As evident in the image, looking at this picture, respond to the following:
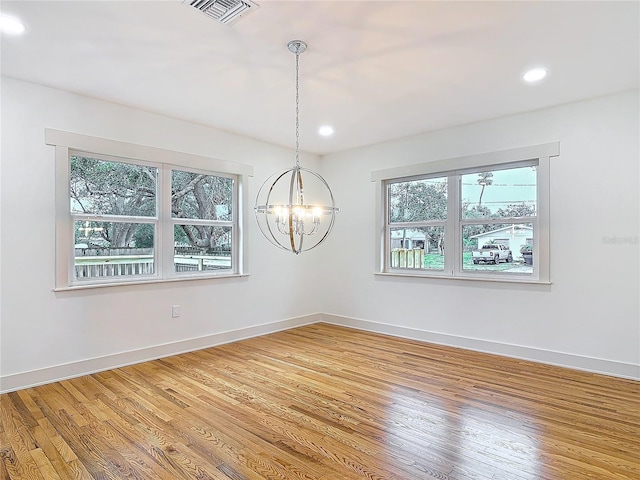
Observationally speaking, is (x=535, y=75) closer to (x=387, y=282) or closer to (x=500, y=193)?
(x=500, y=193)

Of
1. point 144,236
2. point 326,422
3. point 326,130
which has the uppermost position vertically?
point 326,130

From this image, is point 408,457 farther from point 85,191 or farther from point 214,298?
point 85,191

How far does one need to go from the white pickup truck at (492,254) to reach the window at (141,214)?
292 centimetres

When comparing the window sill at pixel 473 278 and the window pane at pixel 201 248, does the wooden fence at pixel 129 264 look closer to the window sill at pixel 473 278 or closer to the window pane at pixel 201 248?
the window pane at pixel 201 248

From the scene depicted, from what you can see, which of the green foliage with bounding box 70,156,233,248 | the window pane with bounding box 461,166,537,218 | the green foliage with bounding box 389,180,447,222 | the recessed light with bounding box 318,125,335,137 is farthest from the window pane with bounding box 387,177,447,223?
the green foliage with bounding box 70,156,233,248

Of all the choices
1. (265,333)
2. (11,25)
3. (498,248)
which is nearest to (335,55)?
(11,25)

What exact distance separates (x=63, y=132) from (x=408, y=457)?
152 inches

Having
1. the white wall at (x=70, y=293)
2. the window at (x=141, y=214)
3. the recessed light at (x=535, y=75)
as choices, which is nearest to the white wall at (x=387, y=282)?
the white wall at (x=70, y=293)

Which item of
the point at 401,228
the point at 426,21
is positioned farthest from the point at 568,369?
the point at 426,21

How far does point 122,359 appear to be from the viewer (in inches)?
154

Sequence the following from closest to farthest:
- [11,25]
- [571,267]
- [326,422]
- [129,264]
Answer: [11,25]
[326,422]
[571,267]
[129,264]

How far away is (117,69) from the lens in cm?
312

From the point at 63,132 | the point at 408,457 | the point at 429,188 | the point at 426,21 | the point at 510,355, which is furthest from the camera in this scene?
the point at 429,188

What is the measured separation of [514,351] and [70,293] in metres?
4.52
